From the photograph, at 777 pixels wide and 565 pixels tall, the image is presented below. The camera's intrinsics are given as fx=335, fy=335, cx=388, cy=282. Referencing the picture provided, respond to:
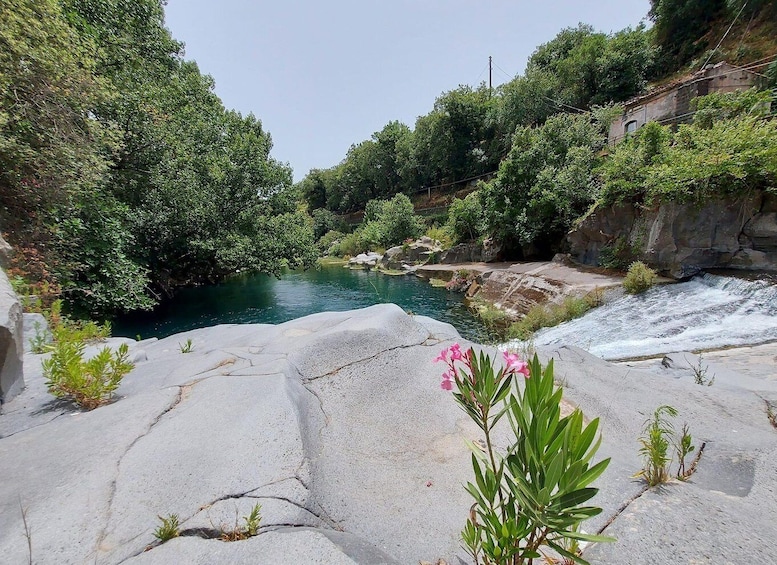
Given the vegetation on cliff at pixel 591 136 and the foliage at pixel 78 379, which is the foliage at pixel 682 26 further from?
the foliage at pixel 78 379

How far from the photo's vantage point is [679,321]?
A: 7414 millimetres

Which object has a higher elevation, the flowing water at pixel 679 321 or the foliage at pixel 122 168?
the foliage at pixel 122 168

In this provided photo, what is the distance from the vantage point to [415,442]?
→ 2.53m

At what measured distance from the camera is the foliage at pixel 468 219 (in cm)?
2038

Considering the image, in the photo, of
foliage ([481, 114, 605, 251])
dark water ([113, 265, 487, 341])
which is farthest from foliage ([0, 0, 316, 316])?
foliage ([481, 114, 605, 251])

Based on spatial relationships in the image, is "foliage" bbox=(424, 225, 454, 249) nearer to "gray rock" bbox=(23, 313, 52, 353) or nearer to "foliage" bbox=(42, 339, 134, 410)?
"gray rock" bbox=(23, 313, 52, 353)

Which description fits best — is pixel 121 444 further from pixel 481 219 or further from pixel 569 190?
pixel 481 219

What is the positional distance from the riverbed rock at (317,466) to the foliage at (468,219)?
682 inches

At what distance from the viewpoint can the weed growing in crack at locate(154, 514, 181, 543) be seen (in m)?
1.47

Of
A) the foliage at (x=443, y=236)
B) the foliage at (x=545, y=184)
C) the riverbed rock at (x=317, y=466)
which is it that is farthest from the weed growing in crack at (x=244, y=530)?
the foliage at (x=443, y=236)

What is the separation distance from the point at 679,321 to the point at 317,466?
8.70m

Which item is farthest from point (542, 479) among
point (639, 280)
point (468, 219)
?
point (468, 219)

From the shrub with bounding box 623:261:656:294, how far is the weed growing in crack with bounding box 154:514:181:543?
1078 cm

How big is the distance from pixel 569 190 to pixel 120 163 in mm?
16871
